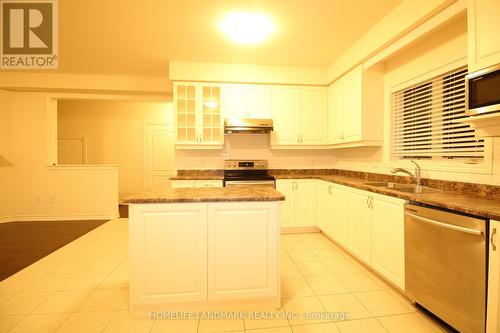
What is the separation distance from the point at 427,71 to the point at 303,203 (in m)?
2.25

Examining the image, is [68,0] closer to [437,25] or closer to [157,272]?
[157,272]

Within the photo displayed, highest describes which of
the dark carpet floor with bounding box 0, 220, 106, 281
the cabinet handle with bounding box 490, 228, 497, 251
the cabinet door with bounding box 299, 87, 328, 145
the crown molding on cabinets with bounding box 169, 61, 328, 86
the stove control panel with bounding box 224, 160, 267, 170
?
the crown molding on cabinets with bounding box 169, 61, 328, 86

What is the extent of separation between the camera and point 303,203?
3748 mm

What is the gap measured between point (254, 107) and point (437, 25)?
241 cm

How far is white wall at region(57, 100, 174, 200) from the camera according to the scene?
6105mm

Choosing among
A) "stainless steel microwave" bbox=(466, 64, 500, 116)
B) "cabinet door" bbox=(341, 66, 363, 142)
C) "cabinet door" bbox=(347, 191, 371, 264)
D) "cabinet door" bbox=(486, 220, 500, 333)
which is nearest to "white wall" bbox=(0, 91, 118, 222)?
"cabinet door" bbox=(347, 191, 371, 264)

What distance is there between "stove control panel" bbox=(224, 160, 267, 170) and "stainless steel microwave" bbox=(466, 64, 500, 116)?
2.81 meters

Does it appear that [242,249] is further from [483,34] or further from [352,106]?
[352,106]

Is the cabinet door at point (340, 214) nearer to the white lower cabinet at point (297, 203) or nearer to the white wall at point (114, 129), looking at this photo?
the white lower cabinet at point (297, 203)

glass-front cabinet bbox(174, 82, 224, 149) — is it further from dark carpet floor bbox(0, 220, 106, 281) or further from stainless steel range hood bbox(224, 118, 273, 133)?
dark carpet floor bbox(0, 220, 106, 281)

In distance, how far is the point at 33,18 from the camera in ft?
8.53

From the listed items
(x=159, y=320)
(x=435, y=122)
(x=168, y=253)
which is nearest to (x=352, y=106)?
(x=435, y=122)

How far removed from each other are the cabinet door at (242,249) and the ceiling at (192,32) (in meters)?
2.00

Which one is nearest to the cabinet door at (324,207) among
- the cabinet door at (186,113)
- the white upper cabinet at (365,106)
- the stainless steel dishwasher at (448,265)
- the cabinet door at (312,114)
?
the white upper cabinet at (365,106)
